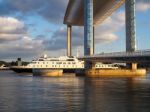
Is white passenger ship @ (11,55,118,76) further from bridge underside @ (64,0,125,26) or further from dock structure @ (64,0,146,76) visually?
dock structure @ (64,0,146,76)

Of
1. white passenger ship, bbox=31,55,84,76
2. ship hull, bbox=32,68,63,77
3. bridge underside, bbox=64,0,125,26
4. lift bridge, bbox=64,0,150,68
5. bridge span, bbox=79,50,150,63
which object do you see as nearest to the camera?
bridge span, bbox=79,50,150,63

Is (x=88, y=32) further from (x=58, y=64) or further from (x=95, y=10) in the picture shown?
(x=58, y=64)

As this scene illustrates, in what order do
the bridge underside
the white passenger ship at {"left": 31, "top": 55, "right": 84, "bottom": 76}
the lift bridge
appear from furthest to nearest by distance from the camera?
the white passenger ship at {"left": 31, "top": 55, "right": 84, "bottom": 76} → the bridge underside → the lift bridge

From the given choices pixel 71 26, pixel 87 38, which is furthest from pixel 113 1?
pixel 71 26

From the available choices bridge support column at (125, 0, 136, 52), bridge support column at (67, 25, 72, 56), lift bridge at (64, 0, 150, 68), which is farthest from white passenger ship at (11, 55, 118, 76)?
bridge support column at (125, 0, 136, 52)

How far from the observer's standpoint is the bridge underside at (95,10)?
339 feet

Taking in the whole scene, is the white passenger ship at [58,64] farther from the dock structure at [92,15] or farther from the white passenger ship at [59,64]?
the dock structure at [92,15]

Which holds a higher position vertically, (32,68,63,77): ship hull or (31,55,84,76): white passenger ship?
(31,55,84,76): white passenger ship

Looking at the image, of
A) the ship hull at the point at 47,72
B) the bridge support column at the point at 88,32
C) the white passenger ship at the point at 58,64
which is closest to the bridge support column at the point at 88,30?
the bridge support column at the point at 88,32

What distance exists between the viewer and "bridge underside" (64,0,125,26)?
103m

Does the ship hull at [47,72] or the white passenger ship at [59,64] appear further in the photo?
the white passenger ship at [59,64]

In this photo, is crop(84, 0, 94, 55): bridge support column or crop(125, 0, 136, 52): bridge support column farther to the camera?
crop(84, 0, 94, 55): bridge support column


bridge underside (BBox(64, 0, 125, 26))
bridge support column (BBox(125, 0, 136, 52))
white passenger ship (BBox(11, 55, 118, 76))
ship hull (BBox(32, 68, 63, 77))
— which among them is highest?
bridge underside (BBox(64, 0, 125, 26))

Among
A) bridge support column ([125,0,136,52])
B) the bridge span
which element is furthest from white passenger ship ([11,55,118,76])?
bridge support column ([125,0,136,52])
